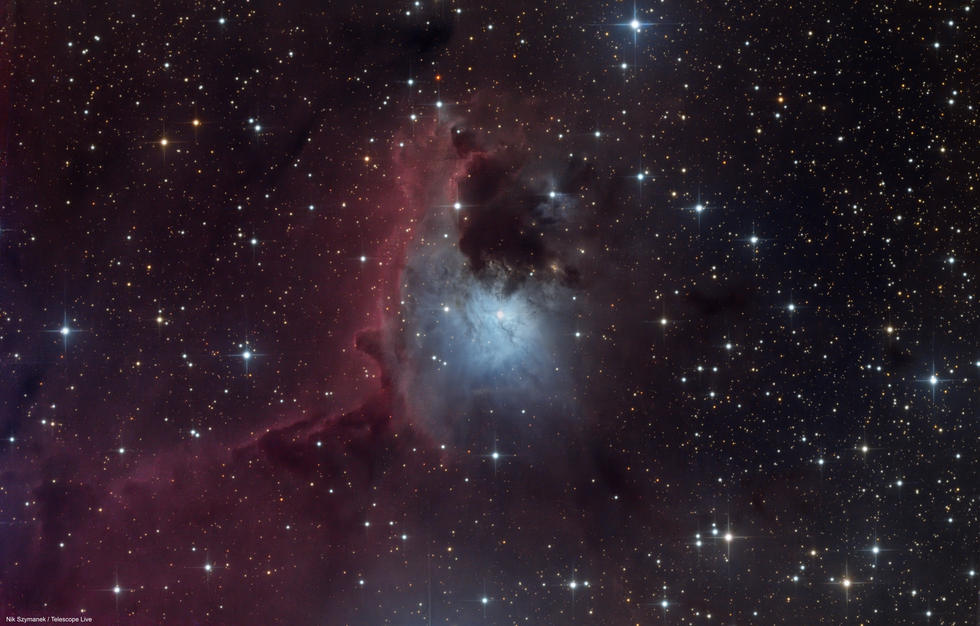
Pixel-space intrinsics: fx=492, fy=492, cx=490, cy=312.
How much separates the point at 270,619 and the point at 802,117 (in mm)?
2494

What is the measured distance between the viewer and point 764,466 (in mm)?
1660

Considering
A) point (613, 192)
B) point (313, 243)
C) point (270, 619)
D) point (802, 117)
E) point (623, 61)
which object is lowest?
point (270, 619)

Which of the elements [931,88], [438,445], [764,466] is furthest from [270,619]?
[931,88]

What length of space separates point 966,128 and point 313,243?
7.46 feet

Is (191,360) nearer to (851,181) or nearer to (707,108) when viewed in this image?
(707,108)

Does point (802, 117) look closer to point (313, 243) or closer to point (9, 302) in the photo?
point (313, 243)

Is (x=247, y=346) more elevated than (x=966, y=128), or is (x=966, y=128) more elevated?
(x=966, y=128)

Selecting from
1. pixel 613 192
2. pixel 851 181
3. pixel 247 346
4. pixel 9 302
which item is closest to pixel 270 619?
pixel 247 346

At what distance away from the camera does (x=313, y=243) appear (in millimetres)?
1689

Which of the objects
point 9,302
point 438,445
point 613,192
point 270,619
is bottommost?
point 270,619

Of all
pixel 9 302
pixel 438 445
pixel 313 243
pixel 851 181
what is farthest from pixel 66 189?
pixel 851 181

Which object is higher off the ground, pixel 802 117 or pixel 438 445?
pixel 802 117

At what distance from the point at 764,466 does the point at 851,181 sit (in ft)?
3.33

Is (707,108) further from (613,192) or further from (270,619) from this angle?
(270,619)
